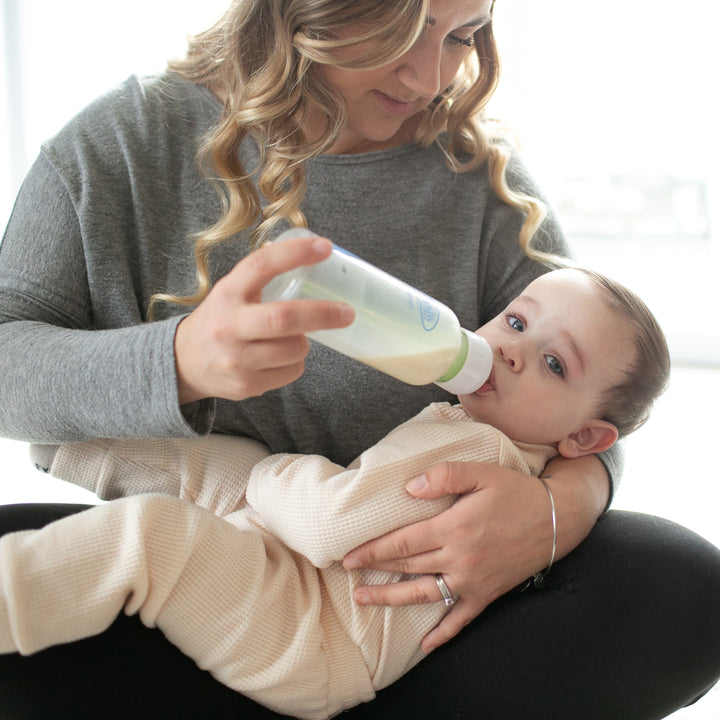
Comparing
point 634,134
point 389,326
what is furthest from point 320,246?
point 634,134

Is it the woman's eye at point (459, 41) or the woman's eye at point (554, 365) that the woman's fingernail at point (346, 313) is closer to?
the woman's eye at point (554, 365)

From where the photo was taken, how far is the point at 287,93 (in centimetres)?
122

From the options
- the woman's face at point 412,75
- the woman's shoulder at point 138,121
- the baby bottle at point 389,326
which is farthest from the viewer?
the woman's shoulder at point 138,121

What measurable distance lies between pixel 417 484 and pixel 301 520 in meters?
0.15

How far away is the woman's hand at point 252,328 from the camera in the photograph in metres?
0.80

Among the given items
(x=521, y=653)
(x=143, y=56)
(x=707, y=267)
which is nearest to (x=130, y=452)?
(x=521, y=653)

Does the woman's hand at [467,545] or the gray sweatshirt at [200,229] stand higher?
the gray sweatshirt at [200,229]

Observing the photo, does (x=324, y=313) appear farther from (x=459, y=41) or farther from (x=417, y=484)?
(x=459, y=41)

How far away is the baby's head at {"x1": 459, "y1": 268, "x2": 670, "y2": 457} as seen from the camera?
117 centimetres

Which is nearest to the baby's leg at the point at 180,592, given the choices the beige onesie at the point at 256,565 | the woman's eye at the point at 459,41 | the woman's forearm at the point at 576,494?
the beige onesie at the point at 256,565

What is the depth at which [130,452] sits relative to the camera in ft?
3.99

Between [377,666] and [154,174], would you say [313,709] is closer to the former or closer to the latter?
[377,666]

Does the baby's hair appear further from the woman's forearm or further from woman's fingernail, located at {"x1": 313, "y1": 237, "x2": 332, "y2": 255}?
woman's fingernail, located at {"x1": 313, "y1": 237, "x2": 332, "y2": 255}

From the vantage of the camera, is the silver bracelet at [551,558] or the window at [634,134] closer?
the silver bracelet at [551,558]
